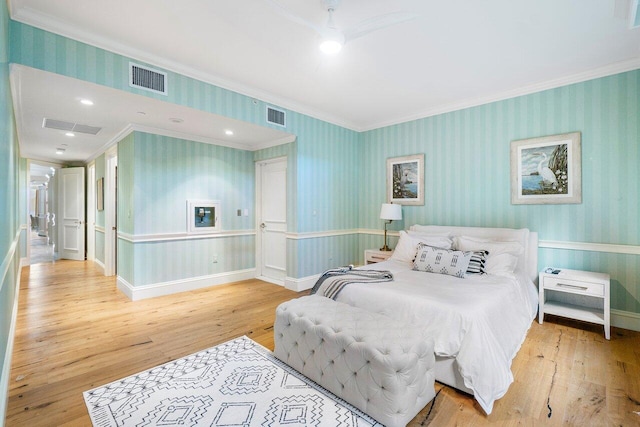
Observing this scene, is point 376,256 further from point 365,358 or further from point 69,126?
point 69,126

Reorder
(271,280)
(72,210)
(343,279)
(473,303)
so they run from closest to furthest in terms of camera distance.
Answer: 1. (473,303)
2. (343,279)
3. (271,280)
4. (72,210)

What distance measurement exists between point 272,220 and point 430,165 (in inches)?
110

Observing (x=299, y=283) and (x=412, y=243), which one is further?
(x=299, y=283)

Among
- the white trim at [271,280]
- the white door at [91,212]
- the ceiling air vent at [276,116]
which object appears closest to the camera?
the ceiling air vent at [276,116]

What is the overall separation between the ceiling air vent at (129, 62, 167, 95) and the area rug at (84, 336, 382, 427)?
2.64 meters

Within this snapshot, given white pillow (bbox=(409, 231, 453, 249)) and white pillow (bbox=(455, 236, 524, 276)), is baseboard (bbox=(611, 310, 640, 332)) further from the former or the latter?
white pillow (bbox=(409, 231, 453, 249))

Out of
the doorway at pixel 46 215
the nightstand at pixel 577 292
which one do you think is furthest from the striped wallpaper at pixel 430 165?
the doorway at pixel 46 215

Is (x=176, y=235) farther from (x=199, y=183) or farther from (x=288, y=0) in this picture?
(x=288, y=0)

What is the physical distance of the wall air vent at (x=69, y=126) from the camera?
389 cm

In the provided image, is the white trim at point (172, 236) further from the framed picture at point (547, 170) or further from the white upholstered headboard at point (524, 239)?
the framed picture at point (547, 170)

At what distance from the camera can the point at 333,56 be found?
3021mm

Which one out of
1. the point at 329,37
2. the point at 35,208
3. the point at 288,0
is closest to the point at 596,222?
the point at 329,37

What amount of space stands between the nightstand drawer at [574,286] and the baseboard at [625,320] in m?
0.62

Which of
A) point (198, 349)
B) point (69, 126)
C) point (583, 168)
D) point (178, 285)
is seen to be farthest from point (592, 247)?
point (69, 126)
